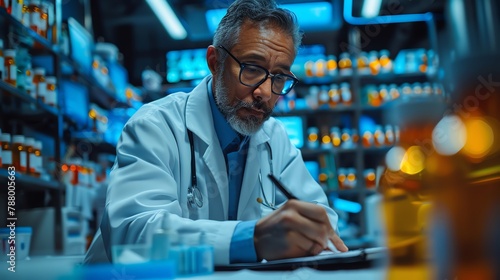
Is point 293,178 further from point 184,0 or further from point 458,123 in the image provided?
point 184,0

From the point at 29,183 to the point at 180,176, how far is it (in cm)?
157

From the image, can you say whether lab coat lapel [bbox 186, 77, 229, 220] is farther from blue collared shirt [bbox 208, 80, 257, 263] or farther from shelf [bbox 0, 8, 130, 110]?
shelf [bbox 0, 8, 130, 110]

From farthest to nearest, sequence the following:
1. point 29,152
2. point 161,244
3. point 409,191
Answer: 1. point 29,152
2. point 161,244
3. point 409,191

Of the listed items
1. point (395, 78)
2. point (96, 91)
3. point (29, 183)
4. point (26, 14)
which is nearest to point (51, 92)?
point (26, 14)

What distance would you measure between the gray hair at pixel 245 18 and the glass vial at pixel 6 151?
3.87ft

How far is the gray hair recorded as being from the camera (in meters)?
1.49

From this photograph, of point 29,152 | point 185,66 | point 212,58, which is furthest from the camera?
point 185,66

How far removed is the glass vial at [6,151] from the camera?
2.21 metres

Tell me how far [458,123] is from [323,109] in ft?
15.2

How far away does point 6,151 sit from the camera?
2.26 metres

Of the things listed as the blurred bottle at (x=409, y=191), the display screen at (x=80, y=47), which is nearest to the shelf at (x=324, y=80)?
the display screen at (x=80, y=47)

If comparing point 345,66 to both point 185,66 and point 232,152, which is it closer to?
point 185,66

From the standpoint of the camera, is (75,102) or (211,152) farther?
(75,102)

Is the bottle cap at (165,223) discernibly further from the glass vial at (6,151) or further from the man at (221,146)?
the glass vial at (6,151)
